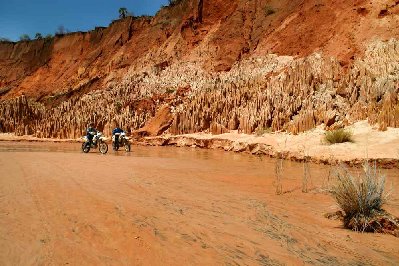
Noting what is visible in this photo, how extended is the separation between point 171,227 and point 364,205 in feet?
7.83

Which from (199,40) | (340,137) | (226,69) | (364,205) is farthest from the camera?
(199,40)

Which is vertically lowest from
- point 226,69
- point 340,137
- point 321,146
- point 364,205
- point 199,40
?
point 364,205

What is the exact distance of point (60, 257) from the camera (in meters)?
3.30

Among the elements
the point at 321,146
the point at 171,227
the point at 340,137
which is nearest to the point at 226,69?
the point at 321,146

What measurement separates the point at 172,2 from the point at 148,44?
20.9ft

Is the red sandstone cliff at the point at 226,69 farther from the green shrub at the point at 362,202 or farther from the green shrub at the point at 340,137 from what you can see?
the green shrub at the point at 362,202

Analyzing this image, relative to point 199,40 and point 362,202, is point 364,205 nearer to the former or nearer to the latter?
point 362,202

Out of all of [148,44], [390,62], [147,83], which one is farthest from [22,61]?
[390,62]

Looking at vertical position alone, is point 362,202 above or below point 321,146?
below

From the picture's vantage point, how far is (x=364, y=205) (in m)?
4.75

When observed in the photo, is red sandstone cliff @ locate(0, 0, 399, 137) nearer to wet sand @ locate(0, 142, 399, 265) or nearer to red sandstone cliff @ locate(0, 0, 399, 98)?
red sandstone cliff @ locate(0, 0, 399, 98)

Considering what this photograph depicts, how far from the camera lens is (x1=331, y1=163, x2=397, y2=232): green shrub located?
15.3 feet

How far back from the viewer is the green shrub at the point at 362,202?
4648 millimetres

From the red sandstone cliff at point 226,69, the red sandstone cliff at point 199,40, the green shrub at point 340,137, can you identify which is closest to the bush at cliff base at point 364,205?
the green shrub at point 340,137
